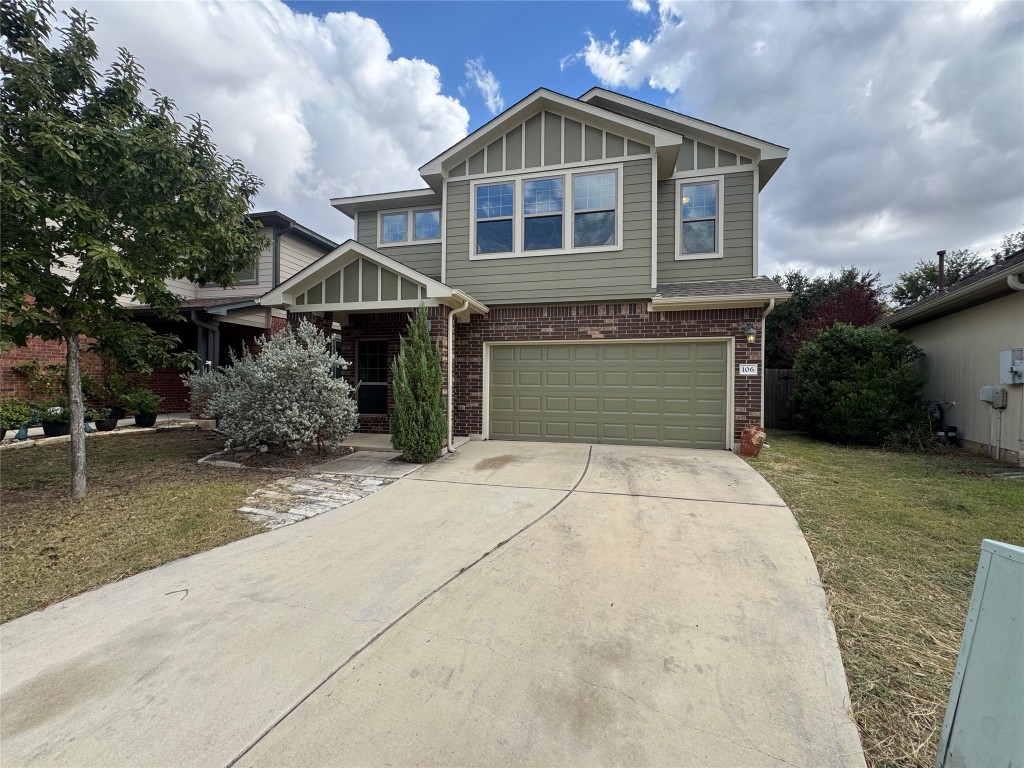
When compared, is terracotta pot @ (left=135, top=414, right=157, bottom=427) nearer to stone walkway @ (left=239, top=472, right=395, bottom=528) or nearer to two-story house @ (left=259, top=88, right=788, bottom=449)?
two-story house @ (left=259, top=88, right=788, bottom=449)

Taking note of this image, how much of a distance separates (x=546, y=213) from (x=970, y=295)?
25.4ft

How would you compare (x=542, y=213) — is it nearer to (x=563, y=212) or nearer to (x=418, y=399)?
(x=563, y=212)

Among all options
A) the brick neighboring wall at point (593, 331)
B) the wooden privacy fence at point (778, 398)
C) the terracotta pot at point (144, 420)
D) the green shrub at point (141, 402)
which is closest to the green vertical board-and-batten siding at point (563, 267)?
the brick neighboring wall at point (593, 331)

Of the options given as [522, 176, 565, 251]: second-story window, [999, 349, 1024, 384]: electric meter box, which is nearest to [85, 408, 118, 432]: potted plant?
[522, 176, 565, 251]: second-story window

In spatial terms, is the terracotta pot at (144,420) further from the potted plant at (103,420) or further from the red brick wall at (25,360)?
the red brick wall at (25,360)

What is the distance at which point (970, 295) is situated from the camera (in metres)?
7.83

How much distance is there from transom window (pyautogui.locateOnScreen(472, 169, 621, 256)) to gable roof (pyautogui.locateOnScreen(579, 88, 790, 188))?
2149mm

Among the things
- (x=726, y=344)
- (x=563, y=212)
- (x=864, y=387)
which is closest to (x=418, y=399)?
(x=563, y=212)

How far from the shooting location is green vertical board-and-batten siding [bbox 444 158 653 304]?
816cm

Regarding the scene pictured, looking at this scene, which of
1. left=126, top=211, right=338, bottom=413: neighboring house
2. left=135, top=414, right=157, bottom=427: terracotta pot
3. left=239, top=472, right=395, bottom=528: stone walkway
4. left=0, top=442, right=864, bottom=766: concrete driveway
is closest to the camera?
left=0, top=442, right=864, bottom=766: concrete driveway

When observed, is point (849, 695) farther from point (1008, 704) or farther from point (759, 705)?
point (1008, 704)

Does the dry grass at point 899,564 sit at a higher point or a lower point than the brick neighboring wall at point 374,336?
lower

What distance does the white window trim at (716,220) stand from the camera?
340 inches

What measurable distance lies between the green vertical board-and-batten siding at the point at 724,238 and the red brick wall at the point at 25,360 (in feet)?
38.5
